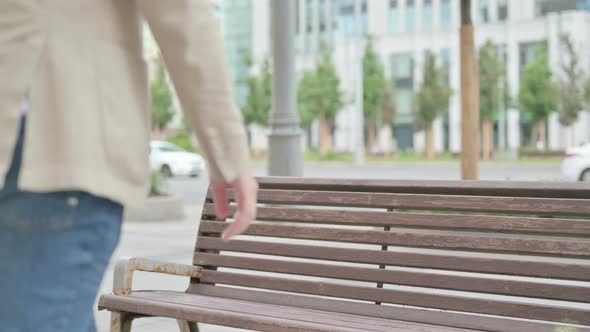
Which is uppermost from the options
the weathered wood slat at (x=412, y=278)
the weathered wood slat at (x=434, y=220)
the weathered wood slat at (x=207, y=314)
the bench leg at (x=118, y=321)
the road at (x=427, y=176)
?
the weathered wood slat at (x=434, y=220)

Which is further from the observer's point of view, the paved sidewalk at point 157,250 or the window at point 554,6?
the window at point 554,6

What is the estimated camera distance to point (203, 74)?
4.65ft

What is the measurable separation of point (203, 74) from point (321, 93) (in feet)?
149

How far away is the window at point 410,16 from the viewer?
64.4 metres

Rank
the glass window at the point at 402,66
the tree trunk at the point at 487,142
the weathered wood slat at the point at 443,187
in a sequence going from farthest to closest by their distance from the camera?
the glass window at the point at 402,66, the tree trunk at the point at 487,142, the weathered wood slat at the point at 443,187

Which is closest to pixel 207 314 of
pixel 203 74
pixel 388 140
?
pixel 203 74

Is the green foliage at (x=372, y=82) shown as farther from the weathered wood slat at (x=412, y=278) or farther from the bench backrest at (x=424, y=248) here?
the weathered wood slat at (x=412, y=278)

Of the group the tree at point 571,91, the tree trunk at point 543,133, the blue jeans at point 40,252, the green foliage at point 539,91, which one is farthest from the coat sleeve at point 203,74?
the tree trunk at point 543,133

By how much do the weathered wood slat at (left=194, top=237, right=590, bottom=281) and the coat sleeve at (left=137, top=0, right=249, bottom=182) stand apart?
2002 millimetres

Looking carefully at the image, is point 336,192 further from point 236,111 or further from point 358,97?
point 358,97

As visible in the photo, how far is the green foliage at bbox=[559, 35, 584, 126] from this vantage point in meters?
40.9

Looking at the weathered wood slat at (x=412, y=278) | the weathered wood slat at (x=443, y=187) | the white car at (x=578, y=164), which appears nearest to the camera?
the weathered wood slat at (x=412, y=278)

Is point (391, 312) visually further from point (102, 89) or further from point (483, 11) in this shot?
point (483, 11)

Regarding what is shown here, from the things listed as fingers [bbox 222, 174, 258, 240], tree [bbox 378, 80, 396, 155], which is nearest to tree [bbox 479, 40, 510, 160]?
tree [bbox 378, 80, 396, 155]
